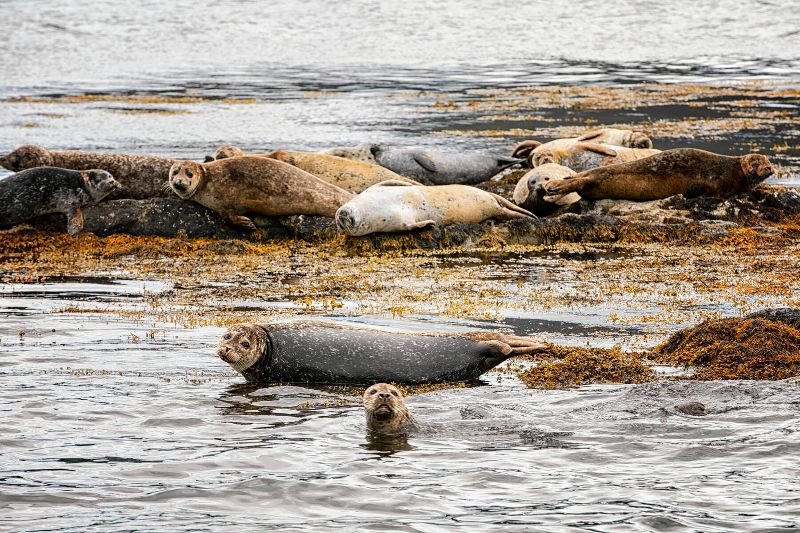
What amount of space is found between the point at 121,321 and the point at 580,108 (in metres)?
17.7

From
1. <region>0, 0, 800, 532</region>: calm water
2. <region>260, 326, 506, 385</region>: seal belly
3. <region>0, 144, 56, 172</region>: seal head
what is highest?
<region>0, 144, 56, 172</region>: seal head

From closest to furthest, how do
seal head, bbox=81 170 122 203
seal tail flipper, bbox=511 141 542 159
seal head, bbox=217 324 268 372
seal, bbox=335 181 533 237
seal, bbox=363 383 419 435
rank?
seal, bbox=363 383 419 435
seal head, bbox=217 324 268 372
seal, bbox=335 181 533 237
seal head, bbox=81 170 122 203
seal tail flipper, bbox=511 141 542 159

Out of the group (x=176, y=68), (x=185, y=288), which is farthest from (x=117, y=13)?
(x=185, y=288)

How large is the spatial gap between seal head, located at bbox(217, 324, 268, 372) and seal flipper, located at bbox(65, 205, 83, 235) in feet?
18.6

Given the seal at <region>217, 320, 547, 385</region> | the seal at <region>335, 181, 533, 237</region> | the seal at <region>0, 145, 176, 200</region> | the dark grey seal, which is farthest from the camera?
the dark grey seal

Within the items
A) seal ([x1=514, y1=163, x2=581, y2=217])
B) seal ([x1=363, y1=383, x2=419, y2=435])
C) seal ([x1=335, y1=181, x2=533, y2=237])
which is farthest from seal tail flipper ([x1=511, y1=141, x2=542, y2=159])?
seal ([x1=363, y1=383, x2=419, y2=435])

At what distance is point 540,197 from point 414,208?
1.90 m

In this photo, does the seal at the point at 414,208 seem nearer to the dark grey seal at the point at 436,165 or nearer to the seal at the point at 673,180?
the seal at the point at 673,180

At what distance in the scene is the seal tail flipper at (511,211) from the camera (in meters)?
13.3

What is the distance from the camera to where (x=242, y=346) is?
767cm

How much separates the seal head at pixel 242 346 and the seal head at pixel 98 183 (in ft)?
19.7

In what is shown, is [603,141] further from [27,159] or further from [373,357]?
[373,357]

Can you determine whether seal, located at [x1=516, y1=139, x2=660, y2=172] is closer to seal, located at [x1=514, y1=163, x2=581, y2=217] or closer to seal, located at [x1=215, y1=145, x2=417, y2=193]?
seal, located at [x1=514, y1=163, x2=581, y2=217]

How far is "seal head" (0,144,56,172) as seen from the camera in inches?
558
